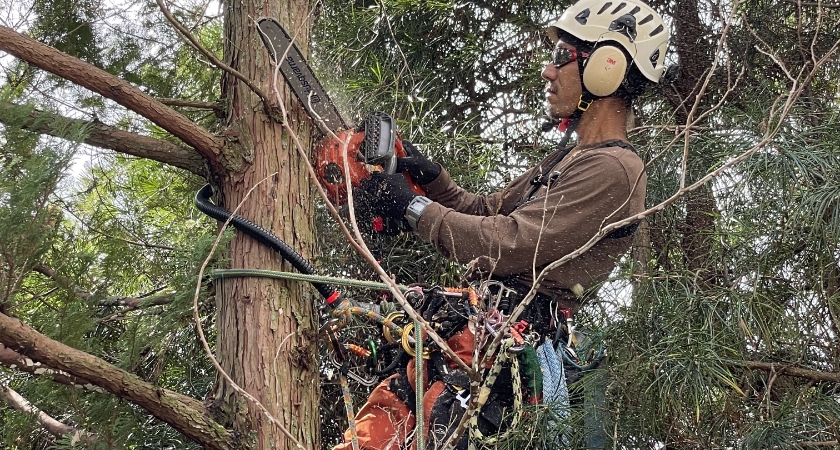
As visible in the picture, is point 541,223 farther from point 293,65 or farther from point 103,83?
point 103,83

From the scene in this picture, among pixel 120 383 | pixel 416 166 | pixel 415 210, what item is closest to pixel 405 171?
pixel 416 166

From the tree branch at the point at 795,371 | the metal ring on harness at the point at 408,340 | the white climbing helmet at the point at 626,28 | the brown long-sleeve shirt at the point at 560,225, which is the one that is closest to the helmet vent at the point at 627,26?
the white climbing helmet at the point at 626,28

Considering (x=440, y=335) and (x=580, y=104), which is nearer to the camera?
(x=440, y=335)

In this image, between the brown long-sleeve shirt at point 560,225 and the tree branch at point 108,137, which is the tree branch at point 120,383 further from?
the brown long-sleeve shirt at point 560,225

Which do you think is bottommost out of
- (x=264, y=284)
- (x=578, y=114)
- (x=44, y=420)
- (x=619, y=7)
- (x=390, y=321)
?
(x=44, y=420)

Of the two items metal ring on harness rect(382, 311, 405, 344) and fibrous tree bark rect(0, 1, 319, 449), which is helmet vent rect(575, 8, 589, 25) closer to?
fibrous tree bark rect(0, 1, 319, 449)

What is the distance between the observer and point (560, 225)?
8.98 ft

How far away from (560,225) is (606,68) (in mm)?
702

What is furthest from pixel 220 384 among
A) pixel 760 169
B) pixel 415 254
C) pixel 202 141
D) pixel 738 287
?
pixel 760 169

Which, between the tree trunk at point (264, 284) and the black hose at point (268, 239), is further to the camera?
the black hose at point (268, 239)

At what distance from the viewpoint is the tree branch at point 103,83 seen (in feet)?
8.02

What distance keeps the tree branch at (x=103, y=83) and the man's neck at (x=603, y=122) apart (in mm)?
1325

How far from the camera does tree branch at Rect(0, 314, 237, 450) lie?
2.03 m

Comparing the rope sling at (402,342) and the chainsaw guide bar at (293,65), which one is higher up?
the chainsaw guide bar at (293,65)
